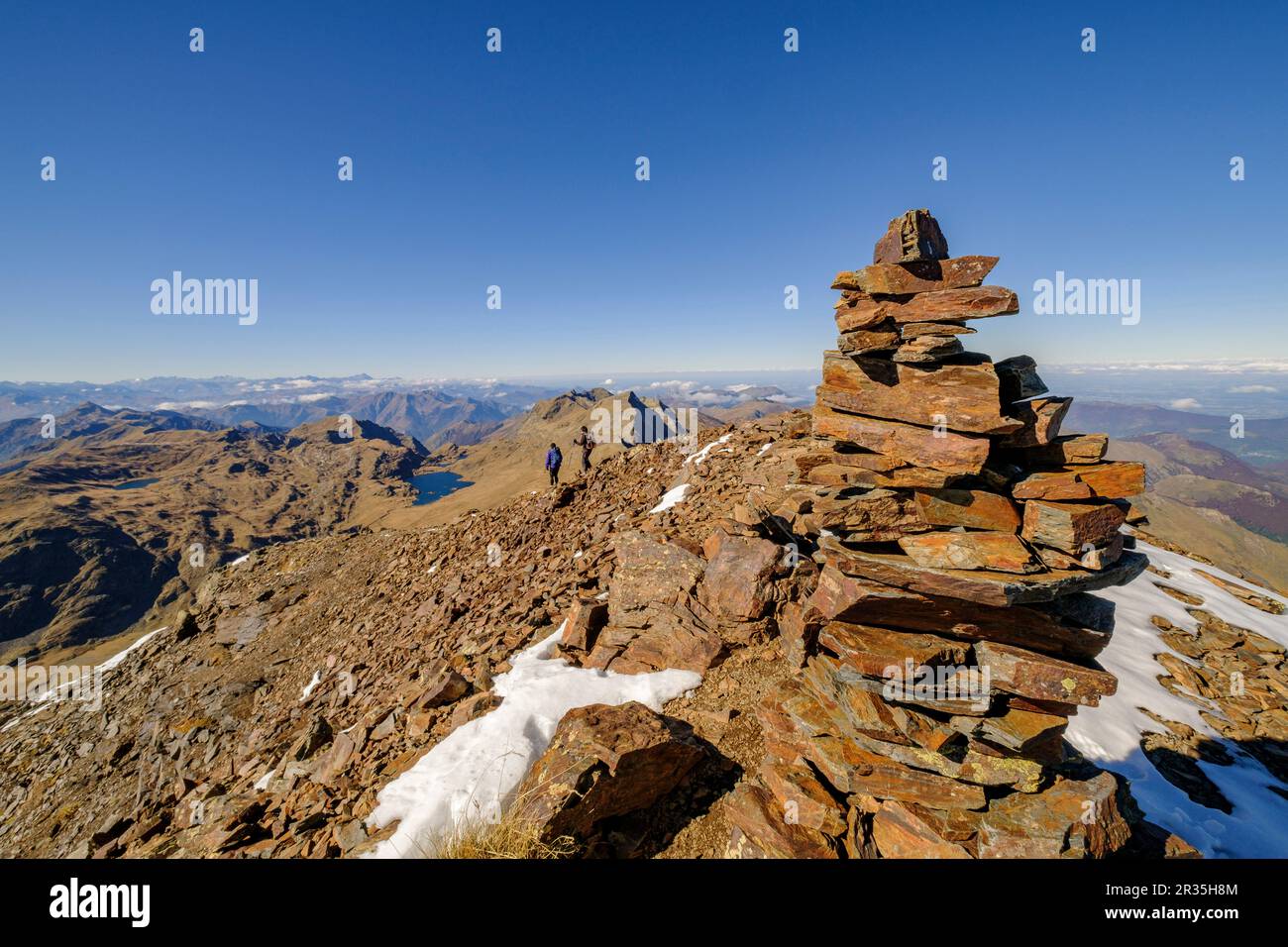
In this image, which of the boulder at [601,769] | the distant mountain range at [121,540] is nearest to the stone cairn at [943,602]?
the boulder at [601,769]

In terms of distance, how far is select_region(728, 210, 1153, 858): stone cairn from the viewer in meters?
7.54

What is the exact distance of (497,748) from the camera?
936 centimetres

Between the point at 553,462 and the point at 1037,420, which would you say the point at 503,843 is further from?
the point at 553,462

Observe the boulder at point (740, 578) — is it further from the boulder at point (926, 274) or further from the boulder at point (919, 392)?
the boulder at point (926, 274)

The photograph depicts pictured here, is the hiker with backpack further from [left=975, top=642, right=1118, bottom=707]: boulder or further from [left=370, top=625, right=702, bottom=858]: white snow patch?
[left=975, top=642, right=1118, bottom=707]: boulder

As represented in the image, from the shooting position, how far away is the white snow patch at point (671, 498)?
19.1 meters

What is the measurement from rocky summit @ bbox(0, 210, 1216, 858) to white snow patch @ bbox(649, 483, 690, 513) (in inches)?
168

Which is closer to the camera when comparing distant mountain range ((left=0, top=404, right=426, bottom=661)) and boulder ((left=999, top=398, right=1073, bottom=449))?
boulder ((left=999, top=398, right=1073, bottom=449))

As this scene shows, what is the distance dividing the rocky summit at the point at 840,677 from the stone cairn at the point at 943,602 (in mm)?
43

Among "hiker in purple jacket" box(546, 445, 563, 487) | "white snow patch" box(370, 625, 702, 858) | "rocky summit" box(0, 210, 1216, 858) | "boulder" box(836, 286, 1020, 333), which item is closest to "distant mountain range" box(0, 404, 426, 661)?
"hiker in purple jacket" box(546, 445, 563, 487)

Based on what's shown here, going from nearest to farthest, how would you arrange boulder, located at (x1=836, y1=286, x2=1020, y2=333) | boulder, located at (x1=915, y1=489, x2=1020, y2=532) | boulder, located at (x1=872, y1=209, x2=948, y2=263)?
boulder, located at (x1=836, y1=286, x2=1020, y2=333) < boulder, located at (x1=915, y1=489, x2=1020, y2=532) < boulder, located at (x1=872, y1=209, x2=948, y2=263)

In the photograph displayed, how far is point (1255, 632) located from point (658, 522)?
25270 millimetres

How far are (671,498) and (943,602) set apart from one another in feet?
39.9
